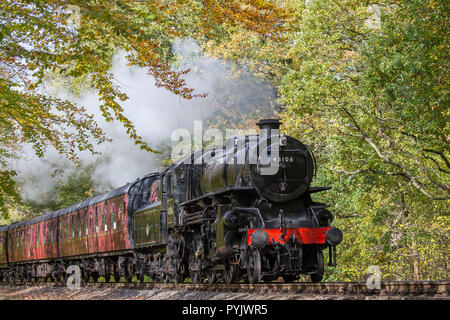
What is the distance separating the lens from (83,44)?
43.4ft

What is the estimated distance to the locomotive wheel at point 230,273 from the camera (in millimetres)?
12477

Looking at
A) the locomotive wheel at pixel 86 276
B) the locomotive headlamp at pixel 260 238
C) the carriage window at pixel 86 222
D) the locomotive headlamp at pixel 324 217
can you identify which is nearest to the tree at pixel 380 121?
the locomotive headlamp at pixel 324 217

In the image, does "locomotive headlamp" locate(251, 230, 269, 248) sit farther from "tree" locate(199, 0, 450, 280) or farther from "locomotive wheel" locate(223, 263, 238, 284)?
"tree" locate(199, 0, 450, 280)

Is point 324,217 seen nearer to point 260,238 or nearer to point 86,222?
point 260,238

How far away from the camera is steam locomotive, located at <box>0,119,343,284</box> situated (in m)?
11.4

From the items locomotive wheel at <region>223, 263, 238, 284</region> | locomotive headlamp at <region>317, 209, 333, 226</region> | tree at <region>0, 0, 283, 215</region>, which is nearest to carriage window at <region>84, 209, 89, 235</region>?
tree at <region>0, 0, 283, 215</region>

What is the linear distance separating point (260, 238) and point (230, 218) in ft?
3.03

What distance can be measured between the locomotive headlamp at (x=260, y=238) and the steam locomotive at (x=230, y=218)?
0.02 meters

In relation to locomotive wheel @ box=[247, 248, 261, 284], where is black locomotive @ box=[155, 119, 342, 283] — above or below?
above

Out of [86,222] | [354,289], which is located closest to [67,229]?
[86,222]

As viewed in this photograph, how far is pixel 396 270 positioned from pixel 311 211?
10706 mm

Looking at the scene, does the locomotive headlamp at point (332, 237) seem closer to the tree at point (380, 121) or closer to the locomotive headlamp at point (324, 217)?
the locomotive headlamp at point (324, 217)

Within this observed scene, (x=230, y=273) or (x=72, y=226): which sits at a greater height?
(x=72, y=226)

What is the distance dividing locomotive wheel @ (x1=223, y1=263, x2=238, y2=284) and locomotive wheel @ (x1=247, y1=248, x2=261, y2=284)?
96cm
